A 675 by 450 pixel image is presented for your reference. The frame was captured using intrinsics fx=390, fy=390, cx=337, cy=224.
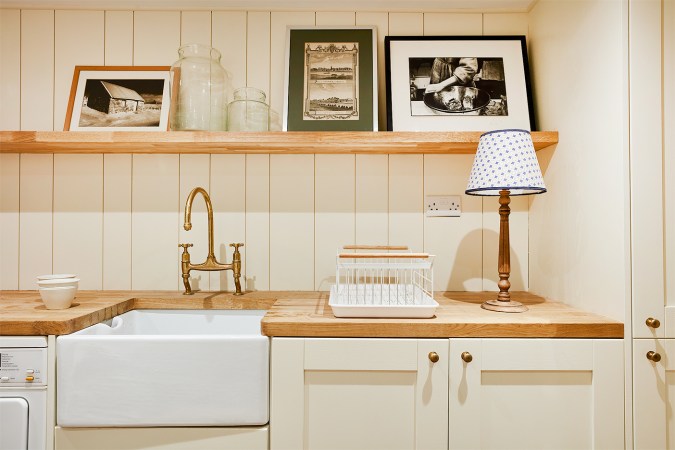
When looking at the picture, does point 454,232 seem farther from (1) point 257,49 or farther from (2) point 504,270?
(1) point 257,49

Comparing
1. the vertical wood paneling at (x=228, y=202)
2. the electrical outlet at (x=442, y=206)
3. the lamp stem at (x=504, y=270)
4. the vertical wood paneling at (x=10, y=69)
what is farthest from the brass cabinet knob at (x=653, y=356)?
the vertical wood paneling at (x=10, y=69)

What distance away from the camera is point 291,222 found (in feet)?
5.45

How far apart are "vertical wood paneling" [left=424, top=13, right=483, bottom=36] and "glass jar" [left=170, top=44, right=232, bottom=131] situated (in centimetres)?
90

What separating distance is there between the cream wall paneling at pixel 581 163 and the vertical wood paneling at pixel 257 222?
1117mm

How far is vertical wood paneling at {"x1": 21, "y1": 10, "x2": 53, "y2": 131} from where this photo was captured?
166 centimetres

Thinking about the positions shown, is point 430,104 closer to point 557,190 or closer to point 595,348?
point 557,190

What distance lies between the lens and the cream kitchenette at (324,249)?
1.07 m

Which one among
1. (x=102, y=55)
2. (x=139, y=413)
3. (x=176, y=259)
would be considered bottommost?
(x=139, y=413)

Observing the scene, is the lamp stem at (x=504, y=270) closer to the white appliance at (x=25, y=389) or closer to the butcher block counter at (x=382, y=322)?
the butcher block counter at (x=382, y=322)

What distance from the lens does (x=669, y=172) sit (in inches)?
41.9

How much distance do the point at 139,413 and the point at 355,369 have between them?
1.96 feet

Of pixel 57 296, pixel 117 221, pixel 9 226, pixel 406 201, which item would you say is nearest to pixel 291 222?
pixel 406 201

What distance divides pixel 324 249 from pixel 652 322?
1105 millimetres

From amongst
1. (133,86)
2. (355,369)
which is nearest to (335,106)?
(133,86)
